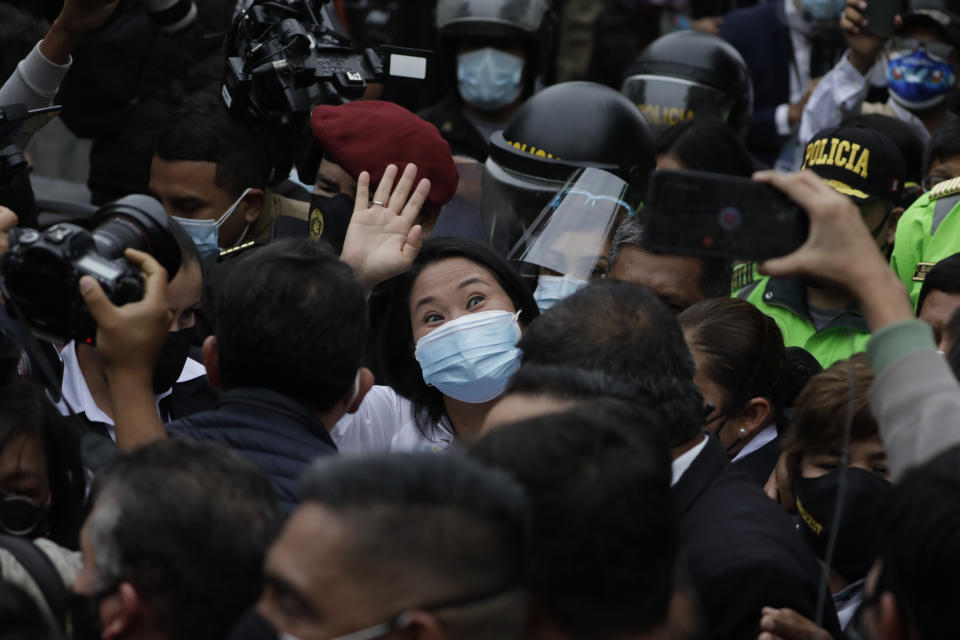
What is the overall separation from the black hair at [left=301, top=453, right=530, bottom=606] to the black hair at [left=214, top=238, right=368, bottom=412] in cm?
82

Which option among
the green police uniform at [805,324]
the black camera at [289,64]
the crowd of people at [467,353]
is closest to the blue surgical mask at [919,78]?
the crowd of people at [467,353]

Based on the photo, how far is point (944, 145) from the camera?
503cm

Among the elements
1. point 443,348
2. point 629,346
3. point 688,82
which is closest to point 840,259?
point 629,346

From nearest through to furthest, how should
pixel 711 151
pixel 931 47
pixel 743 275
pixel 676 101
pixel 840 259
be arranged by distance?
1. pixel 840 259
2. pixel 743 275
3. pixel 711 151
4. pixel 931 47
5. pixel 676 101

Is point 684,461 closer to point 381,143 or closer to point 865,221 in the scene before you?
point 381,143

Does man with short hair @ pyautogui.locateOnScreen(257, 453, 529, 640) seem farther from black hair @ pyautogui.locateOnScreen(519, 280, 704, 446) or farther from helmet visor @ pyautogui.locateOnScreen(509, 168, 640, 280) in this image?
helmet visor @ pyautogui.locateOnScreen(509, 168, 640, 280)

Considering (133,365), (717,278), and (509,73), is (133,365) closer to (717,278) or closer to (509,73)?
(717,278)

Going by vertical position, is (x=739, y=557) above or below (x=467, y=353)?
above

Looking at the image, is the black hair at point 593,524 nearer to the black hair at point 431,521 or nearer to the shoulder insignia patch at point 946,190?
the black hair at point 431,521

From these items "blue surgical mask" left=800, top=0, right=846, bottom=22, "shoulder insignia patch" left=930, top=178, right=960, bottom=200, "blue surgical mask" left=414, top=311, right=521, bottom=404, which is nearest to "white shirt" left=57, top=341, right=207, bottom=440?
"blue surgical mask" left=414, top=311, right=521, bottom=404

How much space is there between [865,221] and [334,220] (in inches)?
72.8

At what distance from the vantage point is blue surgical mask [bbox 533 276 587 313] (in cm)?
396

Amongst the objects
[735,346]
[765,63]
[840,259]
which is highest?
[840,259]

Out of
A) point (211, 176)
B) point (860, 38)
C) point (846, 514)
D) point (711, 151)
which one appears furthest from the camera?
point (860, 38)
